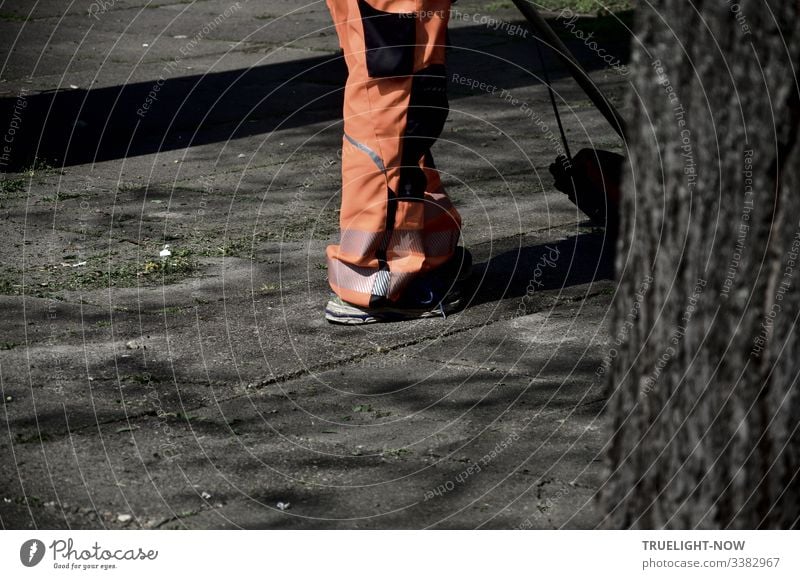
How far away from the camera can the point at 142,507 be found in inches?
131

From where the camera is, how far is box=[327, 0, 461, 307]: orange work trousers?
4527mm

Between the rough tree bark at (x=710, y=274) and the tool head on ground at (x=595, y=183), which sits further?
the tool head on ground at (x=595, y=183)

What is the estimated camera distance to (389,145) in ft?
15.3

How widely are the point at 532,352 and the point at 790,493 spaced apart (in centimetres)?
198

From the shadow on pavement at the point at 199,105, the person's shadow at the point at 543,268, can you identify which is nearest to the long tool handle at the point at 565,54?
the person's shadow at the point at 543,268

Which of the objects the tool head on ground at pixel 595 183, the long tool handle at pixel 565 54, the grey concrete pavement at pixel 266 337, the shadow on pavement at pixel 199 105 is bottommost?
the shadow on pavement at pixel 199 105

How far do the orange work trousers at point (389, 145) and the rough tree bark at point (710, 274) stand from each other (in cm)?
217

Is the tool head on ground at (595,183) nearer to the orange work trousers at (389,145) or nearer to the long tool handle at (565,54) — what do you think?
the long tool handle at (565,54)

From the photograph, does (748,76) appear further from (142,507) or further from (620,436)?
(142,507)

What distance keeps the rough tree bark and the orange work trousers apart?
2167 mm

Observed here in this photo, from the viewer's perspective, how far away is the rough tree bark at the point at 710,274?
233 centimetres

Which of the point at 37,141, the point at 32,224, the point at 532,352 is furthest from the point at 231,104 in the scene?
the point at 532,352

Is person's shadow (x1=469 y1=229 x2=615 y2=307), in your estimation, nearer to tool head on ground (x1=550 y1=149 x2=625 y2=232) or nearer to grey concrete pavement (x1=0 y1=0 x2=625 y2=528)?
grey concrete pavement (x1=0 y1=0 x2=625 y2=528)

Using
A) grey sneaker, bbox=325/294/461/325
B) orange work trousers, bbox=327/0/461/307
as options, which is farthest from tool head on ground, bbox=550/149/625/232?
grey sneaker, bbox=325/294/461/325
